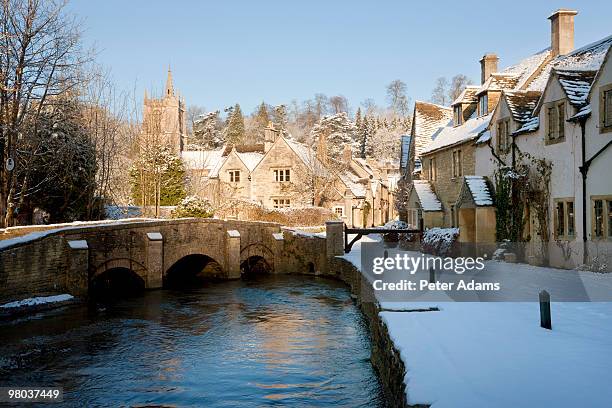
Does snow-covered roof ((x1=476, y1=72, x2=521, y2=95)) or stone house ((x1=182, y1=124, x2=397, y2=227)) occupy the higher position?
snow-covered roof ((x1=476, y1=72, x2=521, y2=95))

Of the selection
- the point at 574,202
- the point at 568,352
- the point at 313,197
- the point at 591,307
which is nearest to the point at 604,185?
the point at 574,202

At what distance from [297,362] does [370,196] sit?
45006 millimetres

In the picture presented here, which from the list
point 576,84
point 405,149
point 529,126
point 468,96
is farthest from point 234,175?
point 576,84

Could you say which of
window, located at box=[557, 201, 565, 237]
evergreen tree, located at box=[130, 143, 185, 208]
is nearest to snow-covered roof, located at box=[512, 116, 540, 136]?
window, located at box=[557, 201, 565, 237]

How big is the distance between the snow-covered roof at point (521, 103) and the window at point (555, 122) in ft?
7.15

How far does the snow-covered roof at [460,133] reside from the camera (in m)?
27.0

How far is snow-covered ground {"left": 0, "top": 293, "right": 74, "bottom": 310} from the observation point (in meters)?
17.2

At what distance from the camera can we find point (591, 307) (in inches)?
449

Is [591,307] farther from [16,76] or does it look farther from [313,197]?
[313,197]

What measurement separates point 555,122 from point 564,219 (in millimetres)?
3710

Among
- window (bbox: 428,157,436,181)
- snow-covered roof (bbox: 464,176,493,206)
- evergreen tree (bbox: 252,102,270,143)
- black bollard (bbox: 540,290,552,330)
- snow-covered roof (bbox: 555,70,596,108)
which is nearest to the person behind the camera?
black bollard (bbox: 540,290,552,330)

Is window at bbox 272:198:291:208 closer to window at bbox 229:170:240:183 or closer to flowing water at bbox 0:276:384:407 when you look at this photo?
window at bbox 229:170:240:183

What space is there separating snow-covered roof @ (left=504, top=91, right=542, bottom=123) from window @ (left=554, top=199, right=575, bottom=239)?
4.54 metres

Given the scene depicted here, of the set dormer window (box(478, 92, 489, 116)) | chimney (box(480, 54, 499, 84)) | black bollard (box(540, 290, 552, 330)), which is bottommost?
black bollard (box(540, 290, 552, 330))
